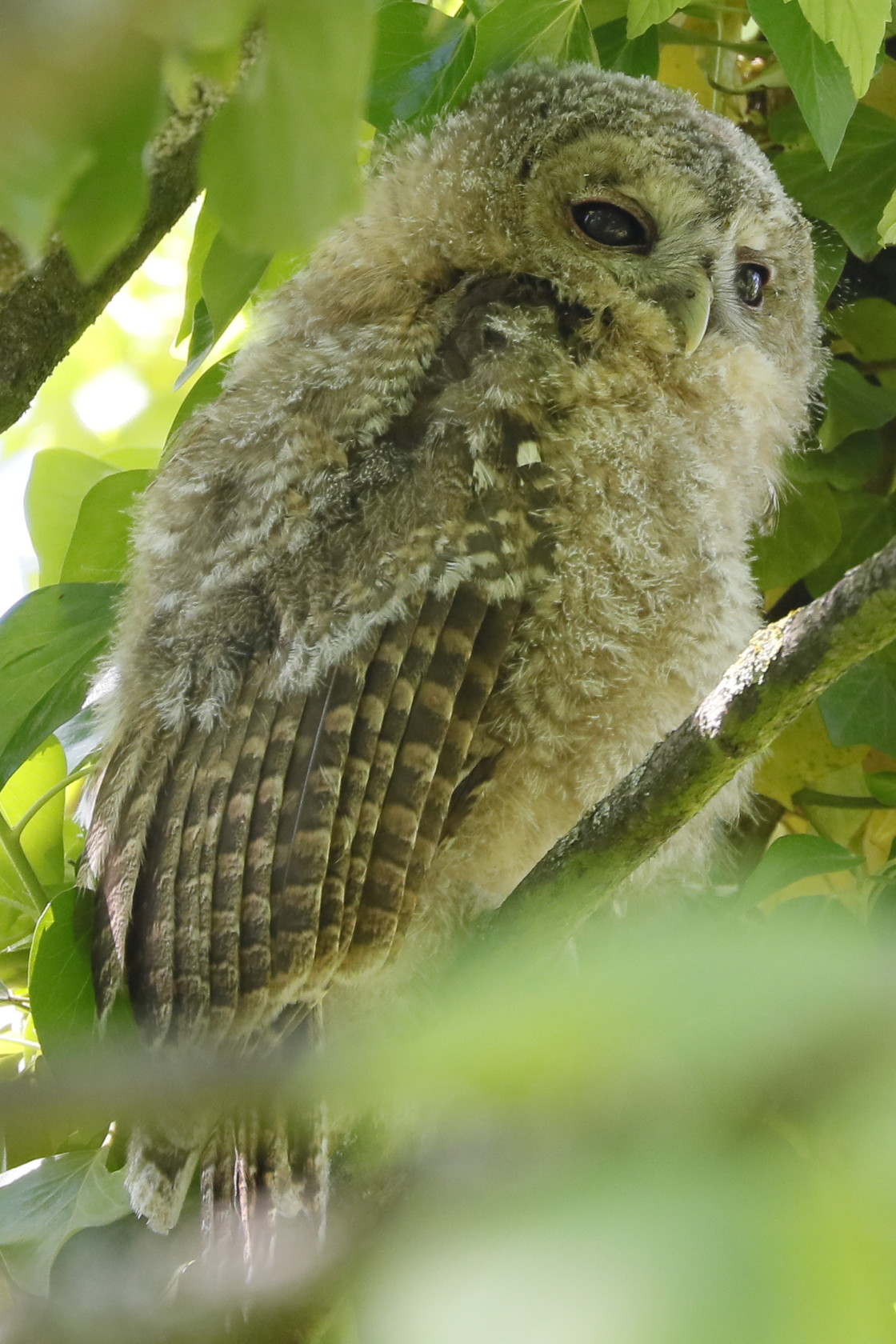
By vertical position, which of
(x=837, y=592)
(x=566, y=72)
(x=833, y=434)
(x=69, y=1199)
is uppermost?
(x=566, y=72)

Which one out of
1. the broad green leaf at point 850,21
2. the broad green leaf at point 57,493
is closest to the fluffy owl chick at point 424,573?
the broad green leaf at point 57,493

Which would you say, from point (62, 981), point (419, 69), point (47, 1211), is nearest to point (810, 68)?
point (419, 69)

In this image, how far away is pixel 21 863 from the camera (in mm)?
1526

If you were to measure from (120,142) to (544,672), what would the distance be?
3.06 feet

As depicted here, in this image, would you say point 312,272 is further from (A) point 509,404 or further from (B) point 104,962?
(B) point 104,962

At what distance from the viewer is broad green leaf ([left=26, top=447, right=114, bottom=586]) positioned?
1681 millimetres

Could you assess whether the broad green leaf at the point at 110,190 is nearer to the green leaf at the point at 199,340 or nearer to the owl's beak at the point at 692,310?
the green leaf at the point at 199,340

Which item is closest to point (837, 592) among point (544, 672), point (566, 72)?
point (544, 672)

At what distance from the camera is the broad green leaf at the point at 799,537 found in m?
1.64

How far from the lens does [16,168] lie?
0.93 feet

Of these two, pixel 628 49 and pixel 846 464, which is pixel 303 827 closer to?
pixel 846 464

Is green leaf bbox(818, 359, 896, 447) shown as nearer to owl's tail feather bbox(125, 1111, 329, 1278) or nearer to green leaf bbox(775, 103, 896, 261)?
green leaf bbox(775, 103, 896, 261)

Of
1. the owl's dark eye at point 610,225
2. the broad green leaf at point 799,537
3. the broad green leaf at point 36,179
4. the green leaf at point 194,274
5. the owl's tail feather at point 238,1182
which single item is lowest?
the owl's tail feather at point 238,1182

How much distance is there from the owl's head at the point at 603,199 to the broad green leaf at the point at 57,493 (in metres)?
0.53
